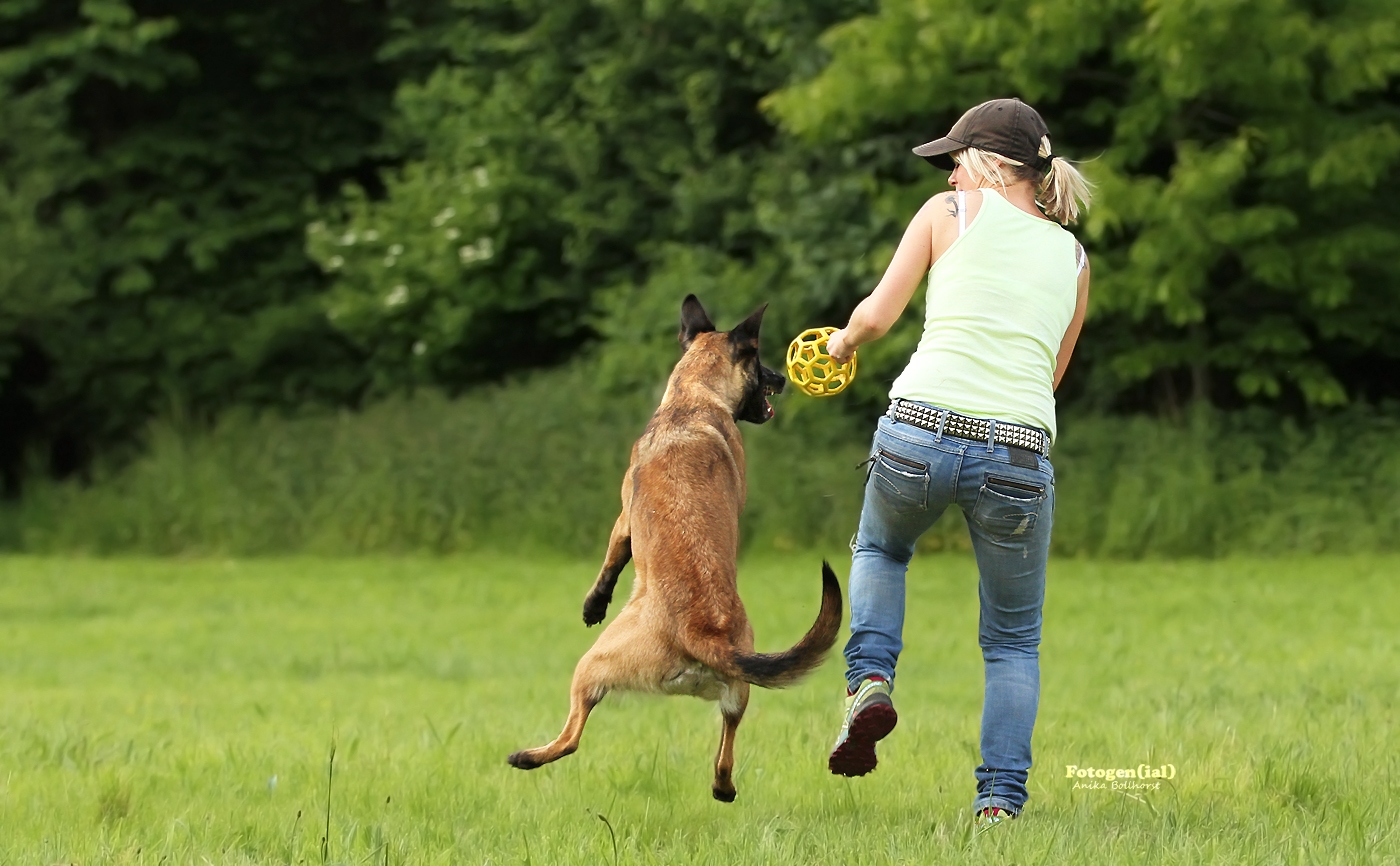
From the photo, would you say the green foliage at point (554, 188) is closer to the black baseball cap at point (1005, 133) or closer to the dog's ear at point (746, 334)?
the dog's ear at point (746, 334)

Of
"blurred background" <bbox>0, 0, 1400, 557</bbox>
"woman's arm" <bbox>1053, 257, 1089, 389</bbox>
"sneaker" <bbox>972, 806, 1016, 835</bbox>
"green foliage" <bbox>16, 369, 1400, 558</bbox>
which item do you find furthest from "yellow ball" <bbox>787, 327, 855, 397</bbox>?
"green foliage" <bbox>16, 369, 1400, 558</bbox>

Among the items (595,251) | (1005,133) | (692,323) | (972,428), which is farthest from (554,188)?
(972,428)

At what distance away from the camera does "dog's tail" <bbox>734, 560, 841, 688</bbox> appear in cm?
466

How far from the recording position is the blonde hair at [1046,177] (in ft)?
15.3

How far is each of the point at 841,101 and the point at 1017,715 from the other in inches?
434

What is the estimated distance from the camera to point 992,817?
471 cm

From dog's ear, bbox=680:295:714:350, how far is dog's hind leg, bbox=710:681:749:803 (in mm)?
1512

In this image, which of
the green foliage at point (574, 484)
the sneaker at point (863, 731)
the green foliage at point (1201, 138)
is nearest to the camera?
the sneaker at point (863, 731)

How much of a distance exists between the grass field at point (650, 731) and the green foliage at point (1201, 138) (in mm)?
2558

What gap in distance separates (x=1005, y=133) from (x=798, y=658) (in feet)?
5.23

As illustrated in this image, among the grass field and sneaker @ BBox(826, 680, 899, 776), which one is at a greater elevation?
sneaker @ BBox(826, 680, 899, 776)

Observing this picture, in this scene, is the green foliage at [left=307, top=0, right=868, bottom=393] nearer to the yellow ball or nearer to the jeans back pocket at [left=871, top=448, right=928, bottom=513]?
the yellow ball

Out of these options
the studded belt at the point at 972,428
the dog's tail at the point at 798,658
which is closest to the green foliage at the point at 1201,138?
the studded belt at the point at 972,428

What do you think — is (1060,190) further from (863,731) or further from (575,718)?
(575,718)
